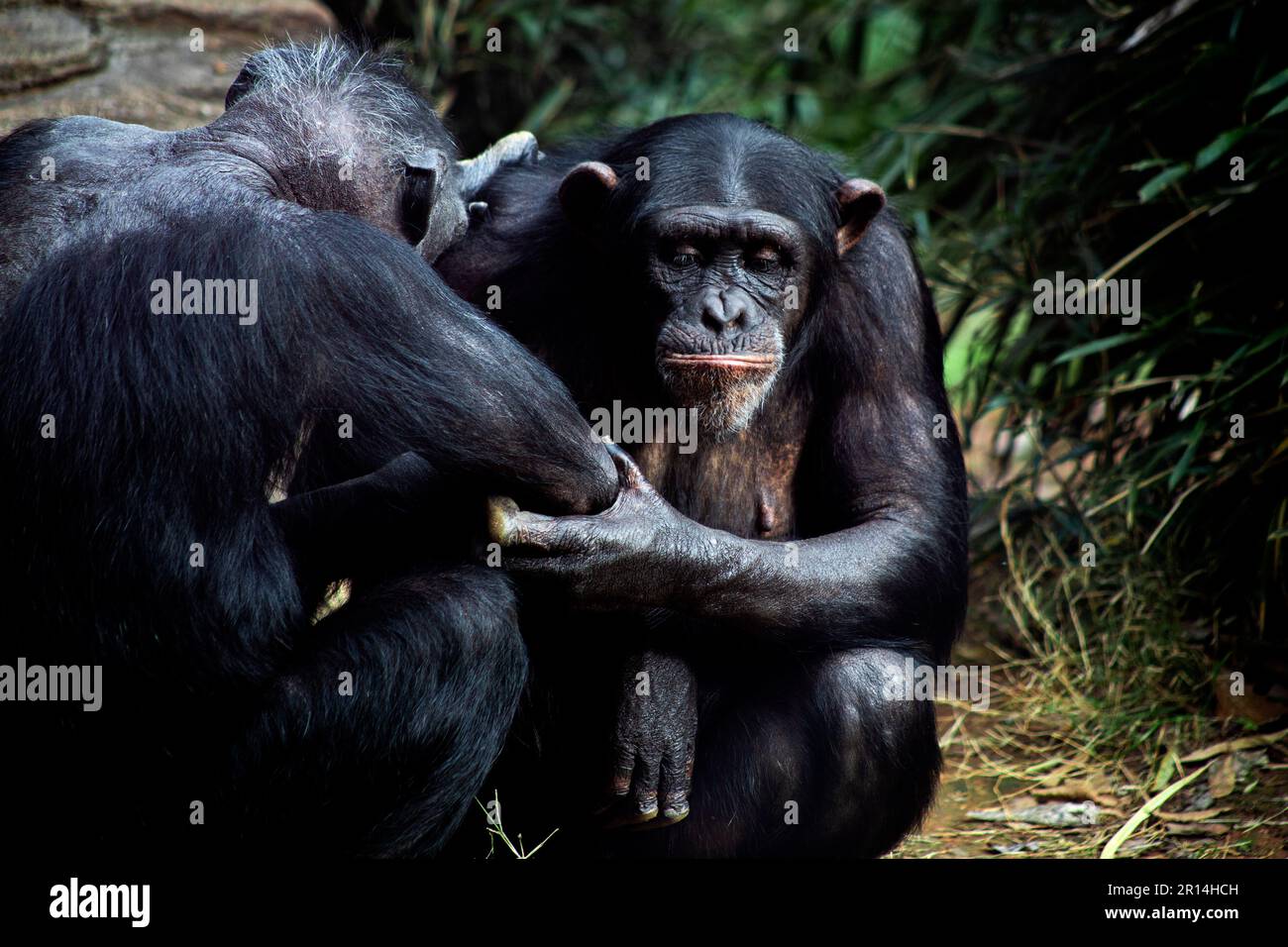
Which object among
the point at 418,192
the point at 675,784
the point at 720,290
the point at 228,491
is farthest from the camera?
the point at 418,192

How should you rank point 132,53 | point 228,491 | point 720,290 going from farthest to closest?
1. point 132,53
2. point 720,290
3. point 228,491

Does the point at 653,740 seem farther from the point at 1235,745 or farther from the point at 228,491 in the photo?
the point at 1235,745

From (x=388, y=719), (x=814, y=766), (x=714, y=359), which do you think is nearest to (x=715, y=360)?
(x=714, y=359)

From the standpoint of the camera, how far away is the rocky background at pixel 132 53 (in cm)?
616

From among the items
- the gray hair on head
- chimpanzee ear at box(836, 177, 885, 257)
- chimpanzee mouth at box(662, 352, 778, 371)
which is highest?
the gray hair on head

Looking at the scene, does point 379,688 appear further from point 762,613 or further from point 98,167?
point 98,167

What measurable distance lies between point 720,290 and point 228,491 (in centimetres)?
139

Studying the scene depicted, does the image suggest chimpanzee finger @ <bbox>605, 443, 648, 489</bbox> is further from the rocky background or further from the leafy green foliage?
the rocky background

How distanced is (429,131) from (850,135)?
422 cm

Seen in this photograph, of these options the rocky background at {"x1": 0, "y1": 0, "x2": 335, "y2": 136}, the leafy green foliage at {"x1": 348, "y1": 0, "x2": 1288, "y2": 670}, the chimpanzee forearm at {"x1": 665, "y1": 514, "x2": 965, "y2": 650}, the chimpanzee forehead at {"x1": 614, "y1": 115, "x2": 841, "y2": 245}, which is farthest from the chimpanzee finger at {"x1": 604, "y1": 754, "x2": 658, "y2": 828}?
the rocky background at {"x1": 0, "y1": 0, "x2": 335, "y2": 136}

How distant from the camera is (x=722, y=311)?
3.78 metres

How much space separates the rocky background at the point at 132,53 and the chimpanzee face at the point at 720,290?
2.79 metres

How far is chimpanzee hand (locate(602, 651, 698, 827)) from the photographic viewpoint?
3.67 meters

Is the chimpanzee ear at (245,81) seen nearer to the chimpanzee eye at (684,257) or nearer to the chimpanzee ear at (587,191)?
the chimpanzee ear at (587,191)
